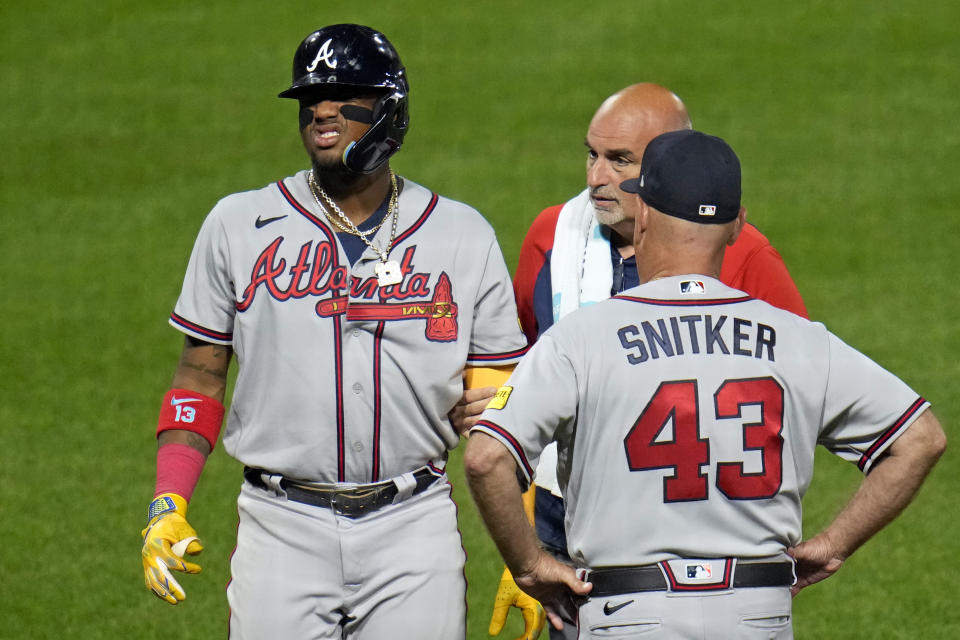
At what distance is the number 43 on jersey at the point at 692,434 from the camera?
3238 mm

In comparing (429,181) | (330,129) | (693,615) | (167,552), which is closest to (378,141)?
(330,129)

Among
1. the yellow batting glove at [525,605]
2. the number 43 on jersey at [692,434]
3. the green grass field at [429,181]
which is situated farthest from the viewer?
the green grass field at [429,181]

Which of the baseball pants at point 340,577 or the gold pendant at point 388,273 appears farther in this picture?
the gold pendant at point 388,273

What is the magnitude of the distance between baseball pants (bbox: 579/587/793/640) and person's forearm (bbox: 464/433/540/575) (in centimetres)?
23

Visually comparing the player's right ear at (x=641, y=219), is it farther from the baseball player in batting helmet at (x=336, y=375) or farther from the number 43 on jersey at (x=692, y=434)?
the baseball player in batting helmet at (x=336, y=375)

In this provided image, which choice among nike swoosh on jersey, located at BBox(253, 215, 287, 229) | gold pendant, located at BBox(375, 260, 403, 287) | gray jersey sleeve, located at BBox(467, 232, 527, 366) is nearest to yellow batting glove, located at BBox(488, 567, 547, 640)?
gray jersey sleeve, located at BBox(467, 232, 527, 366)

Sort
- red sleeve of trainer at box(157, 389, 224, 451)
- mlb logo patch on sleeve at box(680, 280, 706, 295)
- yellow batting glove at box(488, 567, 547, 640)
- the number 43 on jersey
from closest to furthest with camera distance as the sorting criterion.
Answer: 1. the number 43 on jersey
2. mlb logo patch on sleeve at box(680, 280, 706, 295)
3. red sleeve of trainer at box(157, 389, 224, 451)
4. yellow batting glove at box(488, 567, 547, 640)

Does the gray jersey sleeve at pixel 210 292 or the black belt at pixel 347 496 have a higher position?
the gray jersey sleeve at pixel 210 292

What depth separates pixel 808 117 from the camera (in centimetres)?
1488

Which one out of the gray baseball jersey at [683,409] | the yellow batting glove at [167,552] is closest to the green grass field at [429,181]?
the yellow batting glove at [167,552]

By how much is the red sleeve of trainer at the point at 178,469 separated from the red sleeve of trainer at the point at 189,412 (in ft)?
0.18

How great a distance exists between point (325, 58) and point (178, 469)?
1.20 m

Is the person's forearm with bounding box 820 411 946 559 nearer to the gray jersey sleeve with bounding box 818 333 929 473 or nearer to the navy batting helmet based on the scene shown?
the gray jersey sleeve with bounding box 818 333 929 473

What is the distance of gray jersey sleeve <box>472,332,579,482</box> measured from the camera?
10.7ft
